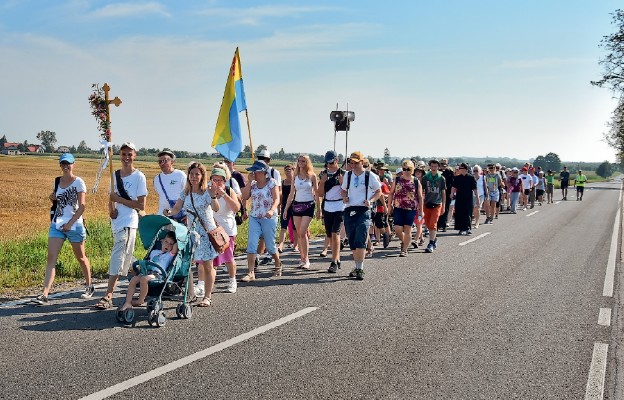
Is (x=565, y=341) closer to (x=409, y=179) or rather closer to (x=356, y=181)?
(x=356, y=181)

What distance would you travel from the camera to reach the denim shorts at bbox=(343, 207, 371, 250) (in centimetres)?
970

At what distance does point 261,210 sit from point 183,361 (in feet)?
14.3

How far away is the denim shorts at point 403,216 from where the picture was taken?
1227 cm

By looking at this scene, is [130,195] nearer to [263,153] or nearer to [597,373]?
[263,153]

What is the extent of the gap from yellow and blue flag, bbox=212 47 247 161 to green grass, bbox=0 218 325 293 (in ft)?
6.90

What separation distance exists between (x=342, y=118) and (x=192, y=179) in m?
8.31

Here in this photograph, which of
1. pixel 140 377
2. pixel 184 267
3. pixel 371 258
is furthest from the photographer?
pixel 371 258

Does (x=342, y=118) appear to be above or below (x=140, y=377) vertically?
above

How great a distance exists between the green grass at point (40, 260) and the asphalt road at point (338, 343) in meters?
1.69


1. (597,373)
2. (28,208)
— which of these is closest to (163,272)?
(597,373)

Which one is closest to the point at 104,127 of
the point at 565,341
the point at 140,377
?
the point at 140,377

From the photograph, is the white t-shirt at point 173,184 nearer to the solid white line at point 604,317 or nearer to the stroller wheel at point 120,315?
the stroller wheel at point 120,315

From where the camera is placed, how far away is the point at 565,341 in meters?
6.23

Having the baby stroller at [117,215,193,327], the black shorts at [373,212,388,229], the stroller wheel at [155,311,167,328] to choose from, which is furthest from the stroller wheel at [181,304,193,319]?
the black shorts at [373,212,388,229]
